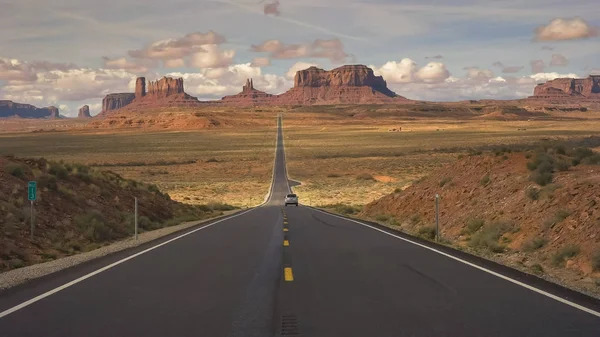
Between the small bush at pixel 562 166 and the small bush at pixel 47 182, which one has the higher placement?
the small bush at pixel 562 166

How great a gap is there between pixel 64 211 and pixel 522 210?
47.7ft

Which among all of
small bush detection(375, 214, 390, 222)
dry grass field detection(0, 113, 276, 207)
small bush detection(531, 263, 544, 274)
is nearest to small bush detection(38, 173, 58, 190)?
small bush detection(375, 214, 390, 222)

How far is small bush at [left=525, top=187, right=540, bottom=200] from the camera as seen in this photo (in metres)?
17.7

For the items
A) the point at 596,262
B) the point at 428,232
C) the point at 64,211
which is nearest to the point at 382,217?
the point at 428,232

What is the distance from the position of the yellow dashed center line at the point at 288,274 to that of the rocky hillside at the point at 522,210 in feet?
14.8

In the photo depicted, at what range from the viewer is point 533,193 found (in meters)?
17.9

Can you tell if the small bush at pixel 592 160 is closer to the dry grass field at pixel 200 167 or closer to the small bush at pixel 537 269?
the small bush at pixel 537 269

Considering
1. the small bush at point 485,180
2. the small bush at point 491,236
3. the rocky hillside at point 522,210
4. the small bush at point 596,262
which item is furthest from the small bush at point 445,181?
the small bush at point 596,262

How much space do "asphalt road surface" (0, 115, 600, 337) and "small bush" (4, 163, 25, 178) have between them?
9.44m

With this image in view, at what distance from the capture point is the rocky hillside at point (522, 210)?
41.1 feet

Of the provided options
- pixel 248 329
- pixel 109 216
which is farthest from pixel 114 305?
pixel 109 216

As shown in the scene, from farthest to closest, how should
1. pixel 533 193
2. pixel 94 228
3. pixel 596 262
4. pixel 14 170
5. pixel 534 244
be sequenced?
pixel 14 170
pixel 94 228
pixel 533 193
pixel 534 244
pixel 596 262

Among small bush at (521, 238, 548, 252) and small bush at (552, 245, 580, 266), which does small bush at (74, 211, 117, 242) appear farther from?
small bush at (552, 245, 580, 266)

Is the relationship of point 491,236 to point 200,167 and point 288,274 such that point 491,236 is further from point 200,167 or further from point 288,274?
point 200,167
